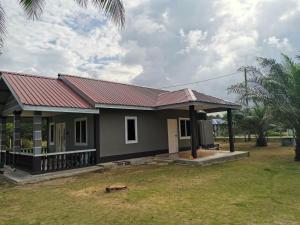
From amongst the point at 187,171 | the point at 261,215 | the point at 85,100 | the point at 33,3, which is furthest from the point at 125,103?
the point at 261,215

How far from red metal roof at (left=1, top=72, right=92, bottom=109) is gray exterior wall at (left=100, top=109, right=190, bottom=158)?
167 cm

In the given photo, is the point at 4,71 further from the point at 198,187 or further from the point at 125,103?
the point at 198,187

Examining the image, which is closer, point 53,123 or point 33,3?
point 33,3

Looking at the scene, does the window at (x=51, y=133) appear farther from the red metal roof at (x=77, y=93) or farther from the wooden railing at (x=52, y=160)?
the wooden railing at (x=52, y=160)

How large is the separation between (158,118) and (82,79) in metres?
4.88

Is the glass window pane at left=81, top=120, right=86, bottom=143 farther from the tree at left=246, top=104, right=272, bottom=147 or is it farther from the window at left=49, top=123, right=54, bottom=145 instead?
the tree at left=246, top=104, right=272, bottom=147

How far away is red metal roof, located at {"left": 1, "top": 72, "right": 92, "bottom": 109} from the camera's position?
432 inches

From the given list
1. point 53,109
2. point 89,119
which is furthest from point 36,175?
point 89,119

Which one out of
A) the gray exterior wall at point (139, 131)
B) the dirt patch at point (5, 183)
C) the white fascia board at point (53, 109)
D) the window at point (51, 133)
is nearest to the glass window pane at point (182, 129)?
the gray exterior wall at point (139, 131)

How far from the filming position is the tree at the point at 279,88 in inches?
527

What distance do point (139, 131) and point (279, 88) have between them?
7.43 meters

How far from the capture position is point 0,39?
8578 mm

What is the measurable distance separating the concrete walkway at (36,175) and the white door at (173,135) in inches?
230

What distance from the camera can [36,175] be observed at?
10688mm
